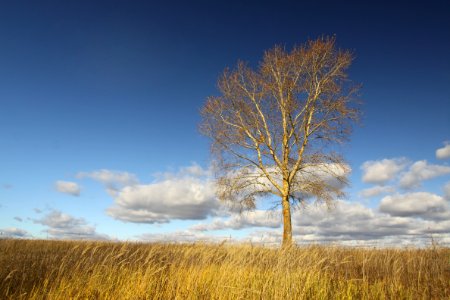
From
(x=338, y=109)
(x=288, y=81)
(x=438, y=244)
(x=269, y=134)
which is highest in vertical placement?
(x=288, y=81)

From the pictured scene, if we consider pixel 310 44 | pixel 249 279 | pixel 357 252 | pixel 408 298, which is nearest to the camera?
pixel 408 298

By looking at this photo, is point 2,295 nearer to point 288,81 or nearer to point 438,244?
point 438,244

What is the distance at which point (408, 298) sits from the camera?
6.70 m

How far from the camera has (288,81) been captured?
18.2m

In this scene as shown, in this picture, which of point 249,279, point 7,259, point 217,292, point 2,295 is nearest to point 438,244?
point 249,279

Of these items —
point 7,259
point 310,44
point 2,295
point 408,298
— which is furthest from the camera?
point 310,44

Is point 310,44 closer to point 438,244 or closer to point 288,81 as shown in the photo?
point 288,81

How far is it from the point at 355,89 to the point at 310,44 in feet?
10.7

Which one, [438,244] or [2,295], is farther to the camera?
[438,244]

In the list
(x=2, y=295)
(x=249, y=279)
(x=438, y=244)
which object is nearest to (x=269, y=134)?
(x=438, y=244)

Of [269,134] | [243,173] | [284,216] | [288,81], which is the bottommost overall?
[284,216]

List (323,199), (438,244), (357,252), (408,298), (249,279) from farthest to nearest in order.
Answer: (323,199) → (357,252) → (438,244) → (249,279) → (408,298)

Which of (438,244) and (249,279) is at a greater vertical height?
(438,244)

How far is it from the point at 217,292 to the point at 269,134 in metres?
12.5
